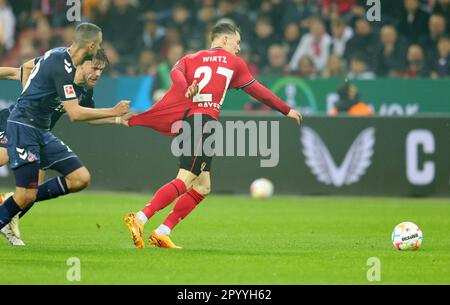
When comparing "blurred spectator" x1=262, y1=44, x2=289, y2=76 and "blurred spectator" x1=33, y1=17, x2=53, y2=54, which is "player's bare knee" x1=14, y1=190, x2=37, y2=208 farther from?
"blurred spectator" x1=33, y1=17, x2=53, y2=54

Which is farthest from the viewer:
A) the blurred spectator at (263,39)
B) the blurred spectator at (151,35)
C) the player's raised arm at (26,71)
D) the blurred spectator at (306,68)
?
the blurred spectator at (151,35)

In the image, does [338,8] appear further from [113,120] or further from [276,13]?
[113,120]

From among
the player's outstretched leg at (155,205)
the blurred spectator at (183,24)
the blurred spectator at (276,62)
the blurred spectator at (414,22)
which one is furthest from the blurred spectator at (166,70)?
the player's outstretched leg at (155,205)

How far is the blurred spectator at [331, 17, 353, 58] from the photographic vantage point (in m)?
19.5

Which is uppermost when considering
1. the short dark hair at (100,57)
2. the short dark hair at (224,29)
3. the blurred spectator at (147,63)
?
the blurred spectator at (147,63)

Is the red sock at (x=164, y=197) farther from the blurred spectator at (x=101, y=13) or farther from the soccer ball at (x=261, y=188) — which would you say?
the blurred spectator at (x=101, y=13)

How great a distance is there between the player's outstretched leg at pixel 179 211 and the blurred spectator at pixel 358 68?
350 inches

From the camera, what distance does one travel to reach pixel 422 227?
1259cm

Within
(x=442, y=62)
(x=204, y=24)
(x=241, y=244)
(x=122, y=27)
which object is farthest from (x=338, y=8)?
(x=241, y=244)

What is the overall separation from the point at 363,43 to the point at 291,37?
146 centimetres

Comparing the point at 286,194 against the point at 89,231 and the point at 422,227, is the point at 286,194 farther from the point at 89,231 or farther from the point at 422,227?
the point at 89,231

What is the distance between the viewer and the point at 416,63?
737 inches

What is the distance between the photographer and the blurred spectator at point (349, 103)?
17.8 meters
